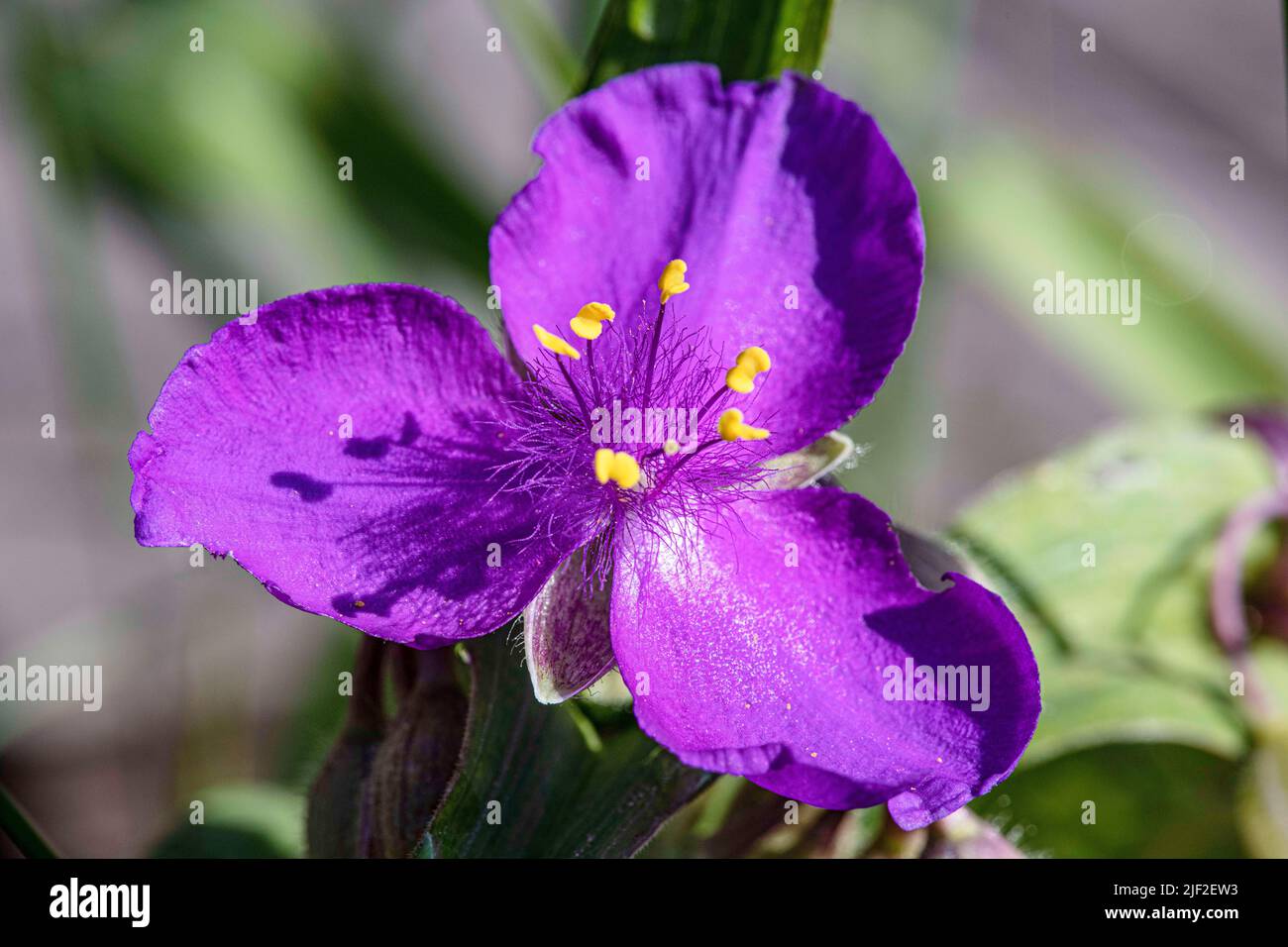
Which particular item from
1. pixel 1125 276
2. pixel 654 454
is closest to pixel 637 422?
pixel 654 454

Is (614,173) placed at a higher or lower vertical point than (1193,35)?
lower

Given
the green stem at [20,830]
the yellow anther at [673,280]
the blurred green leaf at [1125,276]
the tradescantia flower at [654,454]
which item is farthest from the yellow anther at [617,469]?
the blurred green leaf at [1125,276]

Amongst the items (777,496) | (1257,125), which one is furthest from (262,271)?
(1257,125)

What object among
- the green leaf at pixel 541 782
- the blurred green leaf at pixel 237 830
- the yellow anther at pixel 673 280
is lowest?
the blurred green leaf at pixel 237 830

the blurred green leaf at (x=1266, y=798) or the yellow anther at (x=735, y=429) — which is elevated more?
the yellow anther at (x=735, y=429)

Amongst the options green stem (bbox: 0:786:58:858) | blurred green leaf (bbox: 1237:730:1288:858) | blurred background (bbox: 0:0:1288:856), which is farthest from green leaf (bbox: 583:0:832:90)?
blurred green leaf (bbox: 1237:730:1288:858)

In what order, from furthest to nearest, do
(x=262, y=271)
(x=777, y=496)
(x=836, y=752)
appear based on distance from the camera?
1. (x=262, y=271)
2. (x=777, y=496)
3. (x=836, y=752)

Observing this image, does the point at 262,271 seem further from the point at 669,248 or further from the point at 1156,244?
the point at 1156,244

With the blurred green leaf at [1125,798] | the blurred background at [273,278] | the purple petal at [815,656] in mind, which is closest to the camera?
the purple petal at [815,656]

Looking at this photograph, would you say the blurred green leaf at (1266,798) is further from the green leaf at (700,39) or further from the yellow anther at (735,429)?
the green leaf at (700,39)
